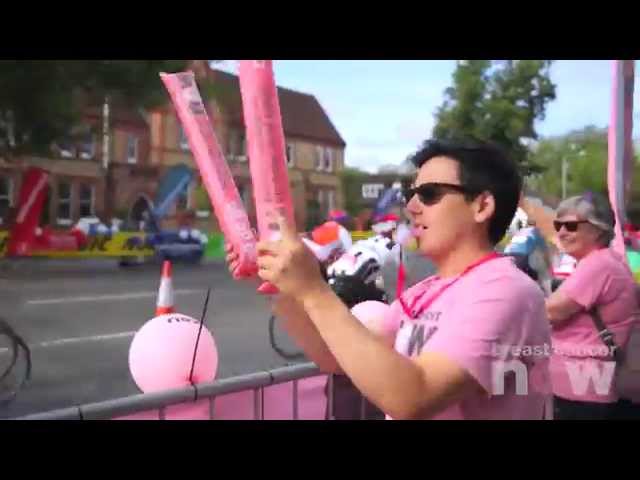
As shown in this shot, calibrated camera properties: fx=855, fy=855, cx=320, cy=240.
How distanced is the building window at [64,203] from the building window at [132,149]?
1.37 m

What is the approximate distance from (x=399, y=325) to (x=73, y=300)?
7315mm

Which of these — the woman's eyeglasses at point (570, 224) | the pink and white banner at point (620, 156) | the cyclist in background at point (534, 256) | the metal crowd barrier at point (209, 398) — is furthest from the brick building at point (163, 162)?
the pink and white banner at point (620, 156)

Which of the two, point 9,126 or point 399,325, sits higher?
point 9,126

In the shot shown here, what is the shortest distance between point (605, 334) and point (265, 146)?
1.38m

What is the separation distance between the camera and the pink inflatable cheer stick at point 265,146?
4.25 feet

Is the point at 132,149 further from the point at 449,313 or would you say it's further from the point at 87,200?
the point at 449,313

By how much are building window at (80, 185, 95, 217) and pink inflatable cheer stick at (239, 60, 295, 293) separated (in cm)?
807

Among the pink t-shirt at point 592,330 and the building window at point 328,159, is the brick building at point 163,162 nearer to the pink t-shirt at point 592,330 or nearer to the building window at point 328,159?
the building window at point 328,159

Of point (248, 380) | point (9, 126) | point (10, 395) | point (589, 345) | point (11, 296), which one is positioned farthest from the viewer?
point (9, 126)

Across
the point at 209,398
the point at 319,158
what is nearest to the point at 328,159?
the point at 319,158

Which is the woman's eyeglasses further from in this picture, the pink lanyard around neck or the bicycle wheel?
the bicycle wheel

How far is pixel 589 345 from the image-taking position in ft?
7.61
